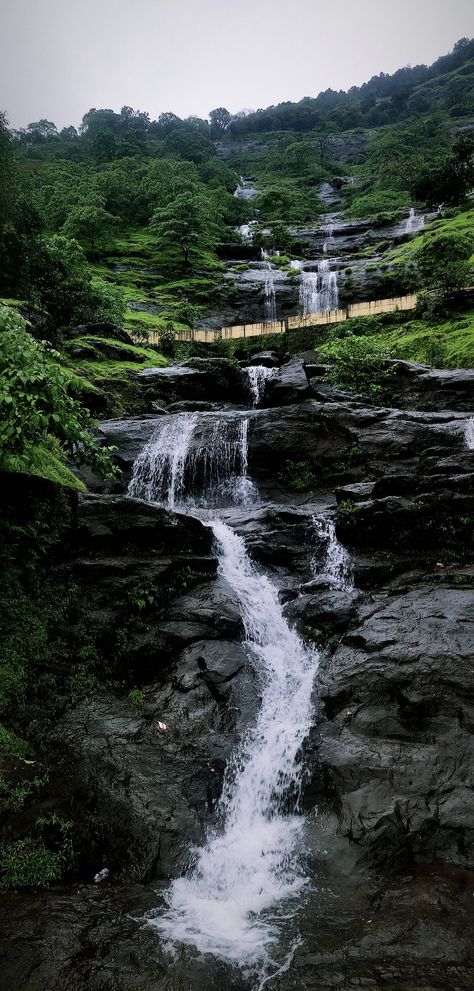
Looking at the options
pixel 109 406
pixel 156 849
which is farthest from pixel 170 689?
pixel 109 406

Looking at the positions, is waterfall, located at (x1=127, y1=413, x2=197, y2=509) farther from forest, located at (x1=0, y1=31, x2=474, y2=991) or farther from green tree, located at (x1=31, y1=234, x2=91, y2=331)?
green tree, located at (x1=31, y1=234, x2=91, y2=331)

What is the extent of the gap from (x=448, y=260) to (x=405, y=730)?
25.8 metres

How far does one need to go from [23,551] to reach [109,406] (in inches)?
428

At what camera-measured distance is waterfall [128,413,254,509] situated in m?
14.6

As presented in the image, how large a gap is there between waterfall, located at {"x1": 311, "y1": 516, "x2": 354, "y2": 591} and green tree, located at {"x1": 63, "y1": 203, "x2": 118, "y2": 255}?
35.6m

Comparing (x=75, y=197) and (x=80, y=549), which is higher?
(x=75, y=197)

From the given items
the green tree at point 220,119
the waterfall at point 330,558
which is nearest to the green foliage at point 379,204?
the waterfall at point 330,558

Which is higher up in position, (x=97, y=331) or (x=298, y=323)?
(x=298, y=323)

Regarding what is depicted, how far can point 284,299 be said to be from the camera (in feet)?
118

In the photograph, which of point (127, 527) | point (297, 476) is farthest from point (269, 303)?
point (127, 527)

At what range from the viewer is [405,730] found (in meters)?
6.75

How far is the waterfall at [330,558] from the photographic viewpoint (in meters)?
10.1

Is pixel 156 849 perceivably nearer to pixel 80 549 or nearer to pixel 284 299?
pixel 80 549

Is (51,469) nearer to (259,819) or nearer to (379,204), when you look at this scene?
(259,819)
